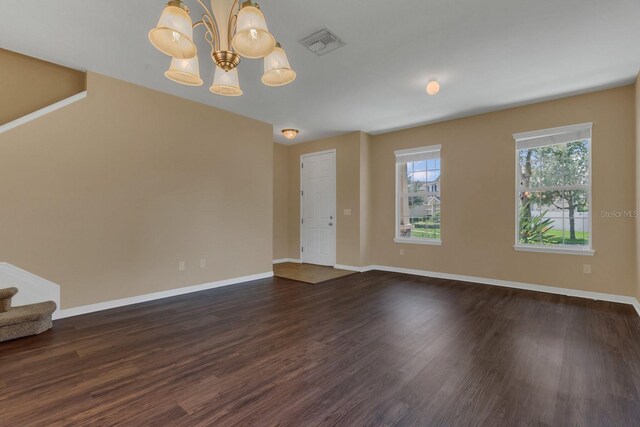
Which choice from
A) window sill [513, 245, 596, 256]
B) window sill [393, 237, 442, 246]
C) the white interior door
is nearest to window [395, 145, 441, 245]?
window sill [393, 237, 442, 246]

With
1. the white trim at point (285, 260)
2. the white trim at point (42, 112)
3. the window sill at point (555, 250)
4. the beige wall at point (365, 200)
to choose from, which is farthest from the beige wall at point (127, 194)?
the window sill at point (555, 250)

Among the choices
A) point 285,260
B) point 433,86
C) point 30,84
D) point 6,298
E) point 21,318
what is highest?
point 433,86

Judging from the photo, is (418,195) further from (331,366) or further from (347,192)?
(331,366)

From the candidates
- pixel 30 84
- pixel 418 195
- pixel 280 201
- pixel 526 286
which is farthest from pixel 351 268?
pixel 30 84

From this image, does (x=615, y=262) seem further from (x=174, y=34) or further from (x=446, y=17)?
(x=174, y=34)

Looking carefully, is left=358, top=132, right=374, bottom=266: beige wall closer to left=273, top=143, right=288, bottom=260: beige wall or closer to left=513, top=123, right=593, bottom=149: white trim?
left=273, top=143, right=288, bottom=260: beige wall

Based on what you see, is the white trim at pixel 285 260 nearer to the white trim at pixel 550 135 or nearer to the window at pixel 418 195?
the window at pixel 418 195

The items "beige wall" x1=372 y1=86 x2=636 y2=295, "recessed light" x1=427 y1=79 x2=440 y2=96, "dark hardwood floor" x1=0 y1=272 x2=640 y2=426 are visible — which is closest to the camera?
"dark hardwood floor" x1=0 y1=272 x2=640 y2=426

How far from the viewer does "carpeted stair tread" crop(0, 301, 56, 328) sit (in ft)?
8.58

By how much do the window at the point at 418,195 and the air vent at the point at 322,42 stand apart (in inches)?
125

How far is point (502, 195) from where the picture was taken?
460 centimetres

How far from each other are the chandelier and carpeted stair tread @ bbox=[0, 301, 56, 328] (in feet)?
8.42

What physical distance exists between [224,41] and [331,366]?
253cm

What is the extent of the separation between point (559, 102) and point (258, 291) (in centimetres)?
514
